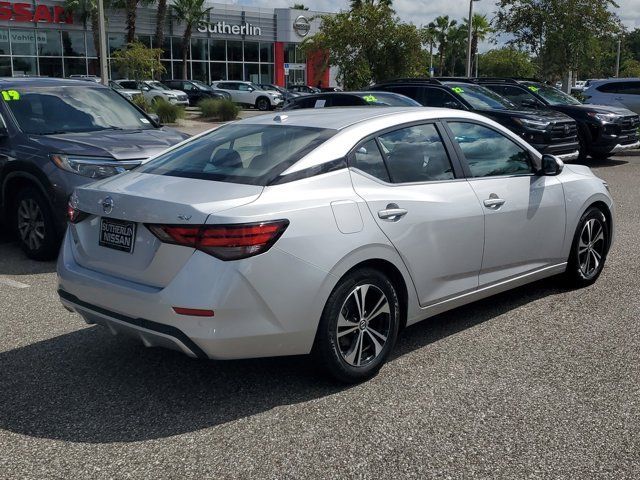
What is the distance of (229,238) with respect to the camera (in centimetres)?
371

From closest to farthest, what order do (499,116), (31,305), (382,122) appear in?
(382,122)
(31,305)
(499,116)

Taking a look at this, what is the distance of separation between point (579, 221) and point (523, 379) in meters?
2.10

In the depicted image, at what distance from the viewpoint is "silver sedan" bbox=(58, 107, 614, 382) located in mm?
3760

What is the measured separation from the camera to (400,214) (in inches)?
174

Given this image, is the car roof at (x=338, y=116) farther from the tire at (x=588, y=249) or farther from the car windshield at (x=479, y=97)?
the car windshield at (x=479, y=97)

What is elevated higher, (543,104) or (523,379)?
(543,104)

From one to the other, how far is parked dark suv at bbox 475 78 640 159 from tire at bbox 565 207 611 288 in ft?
34.4

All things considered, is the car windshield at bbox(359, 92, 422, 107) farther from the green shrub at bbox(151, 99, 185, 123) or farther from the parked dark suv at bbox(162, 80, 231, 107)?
the parked dark suv at bbox(162, 80, 231, 107)

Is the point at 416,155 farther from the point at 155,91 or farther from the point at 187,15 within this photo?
the point at 187,15

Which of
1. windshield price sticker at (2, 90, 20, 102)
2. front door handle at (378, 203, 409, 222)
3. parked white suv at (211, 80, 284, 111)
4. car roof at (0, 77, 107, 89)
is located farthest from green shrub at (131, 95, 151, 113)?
front door handle at (378, 203, 409, 222)

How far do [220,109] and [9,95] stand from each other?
2378 cm

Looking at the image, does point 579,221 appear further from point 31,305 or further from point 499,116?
point 499,116

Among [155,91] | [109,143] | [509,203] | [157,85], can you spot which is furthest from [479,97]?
[157,85]

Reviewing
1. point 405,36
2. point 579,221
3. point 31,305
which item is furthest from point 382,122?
point 405,36
